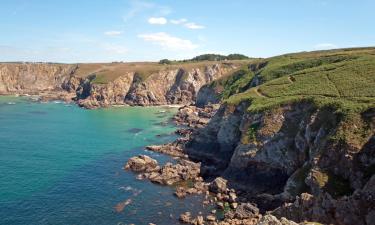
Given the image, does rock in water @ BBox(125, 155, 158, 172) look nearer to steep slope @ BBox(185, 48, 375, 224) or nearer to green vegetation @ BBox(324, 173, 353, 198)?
steep slope @ BBox(185, 48, 375, 224)

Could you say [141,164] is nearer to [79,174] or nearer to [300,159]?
[79,174]

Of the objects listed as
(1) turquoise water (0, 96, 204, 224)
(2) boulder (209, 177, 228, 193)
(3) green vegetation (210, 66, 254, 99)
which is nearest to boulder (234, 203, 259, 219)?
(1) turquoise water (0, 96, 204, 224)

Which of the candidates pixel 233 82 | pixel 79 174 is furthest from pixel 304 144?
pixel 233 82

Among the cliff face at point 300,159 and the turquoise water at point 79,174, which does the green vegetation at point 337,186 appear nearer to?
the cliff face at point 300,159

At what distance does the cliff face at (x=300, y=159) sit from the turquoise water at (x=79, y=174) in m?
12.9

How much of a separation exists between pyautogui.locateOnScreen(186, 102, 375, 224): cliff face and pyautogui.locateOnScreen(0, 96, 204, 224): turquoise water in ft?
42.2

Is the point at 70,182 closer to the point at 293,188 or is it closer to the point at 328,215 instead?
the point at 293,188

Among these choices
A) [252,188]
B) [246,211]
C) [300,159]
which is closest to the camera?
[246,211]

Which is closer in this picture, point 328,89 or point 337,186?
point 337,186

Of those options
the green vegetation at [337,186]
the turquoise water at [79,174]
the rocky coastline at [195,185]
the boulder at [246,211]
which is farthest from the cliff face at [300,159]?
the turquoise water at [79,174]

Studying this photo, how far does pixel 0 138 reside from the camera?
4407 inches

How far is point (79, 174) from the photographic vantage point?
80.6m

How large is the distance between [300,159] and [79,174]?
147 feet

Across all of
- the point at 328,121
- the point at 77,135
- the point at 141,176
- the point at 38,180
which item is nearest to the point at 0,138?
the point at 77,135
